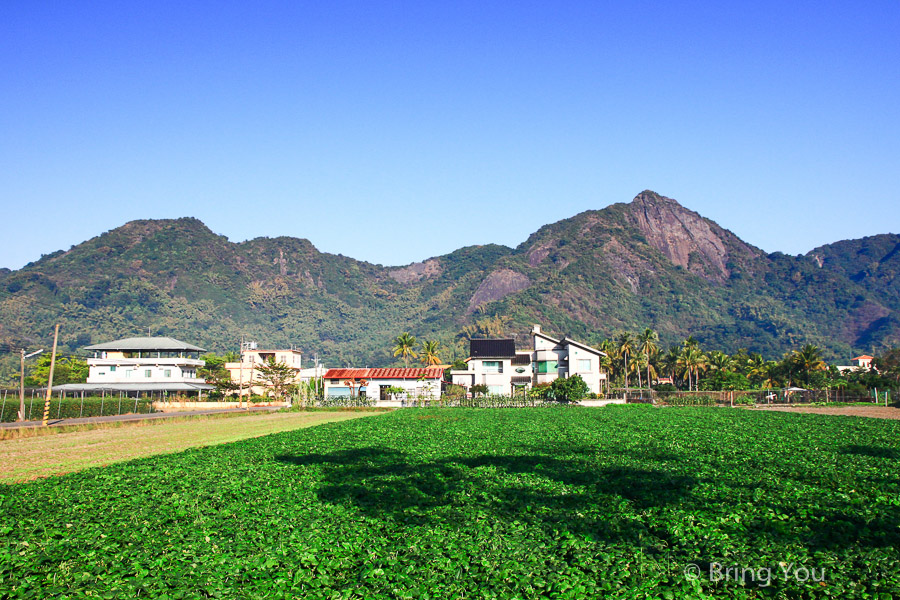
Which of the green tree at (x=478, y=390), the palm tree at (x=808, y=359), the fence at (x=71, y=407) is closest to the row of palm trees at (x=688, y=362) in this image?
the palm tree at (x=808, y=359)

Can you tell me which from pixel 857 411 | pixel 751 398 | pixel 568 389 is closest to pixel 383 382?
pixel 568 389

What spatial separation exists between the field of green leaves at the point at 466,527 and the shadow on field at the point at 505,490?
8 cm

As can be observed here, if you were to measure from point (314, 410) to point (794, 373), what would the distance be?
239ft

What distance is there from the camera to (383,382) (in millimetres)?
78812

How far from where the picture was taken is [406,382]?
7850cm

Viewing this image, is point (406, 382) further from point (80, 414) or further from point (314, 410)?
point (80, 414)

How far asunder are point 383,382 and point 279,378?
16649 millimetres

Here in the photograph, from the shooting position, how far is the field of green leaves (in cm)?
999

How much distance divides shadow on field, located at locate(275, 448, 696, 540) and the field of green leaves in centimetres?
8

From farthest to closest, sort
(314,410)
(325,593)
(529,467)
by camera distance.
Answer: (314,410) → (529,467) → (325,593)

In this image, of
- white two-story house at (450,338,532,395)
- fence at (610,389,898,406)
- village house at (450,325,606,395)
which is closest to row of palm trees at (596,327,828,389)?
fence at (610,389,898,406)

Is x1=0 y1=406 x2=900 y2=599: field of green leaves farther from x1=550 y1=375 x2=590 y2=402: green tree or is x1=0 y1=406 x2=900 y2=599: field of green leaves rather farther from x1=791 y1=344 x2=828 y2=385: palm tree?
x1=791 y1=344 x2=828 y2=385: palm tree

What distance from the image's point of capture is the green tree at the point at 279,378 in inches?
3354

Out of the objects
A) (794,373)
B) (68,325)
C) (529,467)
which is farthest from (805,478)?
(68,325)
